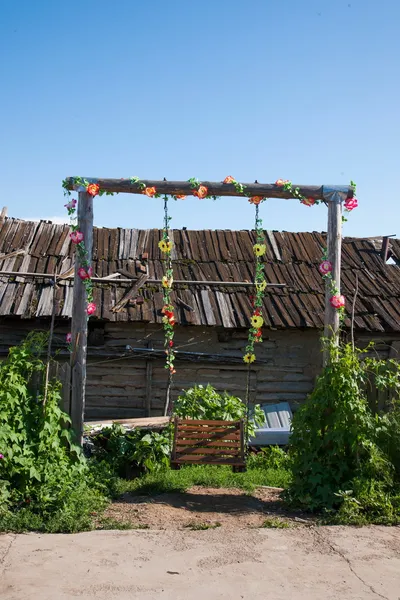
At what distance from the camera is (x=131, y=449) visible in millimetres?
8367

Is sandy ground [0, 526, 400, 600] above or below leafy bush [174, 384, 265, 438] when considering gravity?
below

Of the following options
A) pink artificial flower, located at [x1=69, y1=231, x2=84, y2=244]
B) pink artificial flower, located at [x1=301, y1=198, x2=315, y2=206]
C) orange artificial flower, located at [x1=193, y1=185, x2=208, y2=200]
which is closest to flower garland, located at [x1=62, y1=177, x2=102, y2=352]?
pink artificial flower, located at [x1=69, y1=231, x2=84, y2=244]

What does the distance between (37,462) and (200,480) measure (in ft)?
A: 7.41

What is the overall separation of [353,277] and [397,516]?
777 cm

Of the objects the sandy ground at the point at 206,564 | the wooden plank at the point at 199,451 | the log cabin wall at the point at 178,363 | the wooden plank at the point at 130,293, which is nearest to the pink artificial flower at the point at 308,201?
the wooden plank at the point at 199,451

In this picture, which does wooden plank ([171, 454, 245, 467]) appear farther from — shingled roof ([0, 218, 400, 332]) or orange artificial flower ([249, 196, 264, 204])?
shingled roof ([0, 218, 400, 332])

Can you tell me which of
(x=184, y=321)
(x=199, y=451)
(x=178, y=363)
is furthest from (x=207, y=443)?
(x=178, y=363)

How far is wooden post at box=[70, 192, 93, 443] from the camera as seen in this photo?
25.2ft

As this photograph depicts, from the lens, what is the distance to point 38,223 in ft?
47.4

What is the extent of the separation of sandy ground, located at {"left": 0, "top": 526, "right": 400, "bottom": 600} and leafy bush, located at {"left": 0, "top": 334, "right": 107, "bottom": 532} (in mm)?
374

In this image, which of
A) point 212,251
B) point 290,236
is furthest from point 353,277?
point 212,251

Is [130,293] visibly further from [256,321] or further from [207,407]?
[256,321]

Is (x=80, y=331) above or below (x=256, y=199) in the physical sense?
below

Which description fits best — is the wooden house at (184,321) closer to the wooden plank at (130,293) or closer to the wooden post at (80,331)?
the wooden plank at (130,293)
